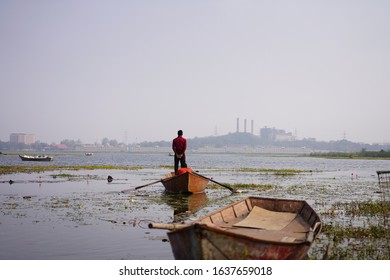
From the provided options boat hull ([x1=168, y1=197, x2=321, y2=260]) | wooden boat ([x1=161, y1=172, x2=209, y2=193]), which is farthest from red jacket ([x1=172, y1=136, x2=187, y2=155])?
boat hull ([x1=168, y1=197, x2=321, y2=260])

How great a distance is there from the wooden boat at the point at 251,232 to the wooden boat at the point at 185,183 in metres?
8.69

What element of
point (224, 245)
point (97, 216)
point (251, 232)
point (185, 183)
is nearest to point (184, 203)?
point (185, 183)

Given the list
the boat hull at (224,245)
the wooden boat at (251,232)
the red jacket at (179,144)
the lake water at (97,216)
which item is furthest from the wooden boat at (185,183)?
the boat hull at (224,245)

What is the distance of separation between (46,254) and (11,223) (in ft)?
15.2

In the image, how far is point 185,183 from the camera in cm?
2334

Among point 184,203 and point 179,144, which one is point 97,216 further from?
point 179,144

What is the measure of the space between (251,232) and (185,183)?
12.3 m

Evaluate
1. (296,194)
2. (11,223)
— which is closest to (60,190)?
(11,223)

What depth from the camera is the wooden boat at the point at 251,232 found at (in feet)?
26.6

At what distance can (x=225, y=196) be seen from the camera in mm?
23656

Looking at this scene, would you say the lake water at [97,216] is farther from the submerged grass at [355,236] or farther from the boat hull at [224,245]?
the boat hull at [224,245]

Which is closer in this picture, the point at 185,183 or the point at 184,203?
the point at 184,203

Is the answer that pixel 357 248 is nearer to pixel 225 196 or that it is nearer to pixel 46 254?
pixel 46 254

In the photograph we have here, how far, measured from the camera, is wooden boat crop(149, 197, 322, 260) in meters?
8.12
